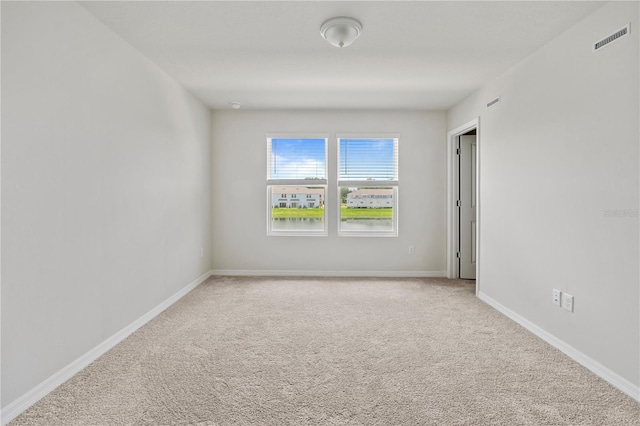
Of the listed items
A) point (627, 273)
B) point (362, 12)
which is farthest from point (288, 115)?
point (627, 273)

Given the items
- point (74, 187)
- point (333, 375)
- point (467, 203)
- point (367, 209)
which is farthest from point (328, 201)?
point (74, 187)

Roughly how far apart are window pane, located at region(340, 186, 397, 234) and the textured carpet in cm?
173

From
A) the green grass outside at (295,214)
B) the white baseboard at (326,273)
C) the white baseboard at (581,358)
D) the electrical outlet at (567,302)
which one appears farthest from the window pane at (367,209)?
the electrical outlet at (567,302)

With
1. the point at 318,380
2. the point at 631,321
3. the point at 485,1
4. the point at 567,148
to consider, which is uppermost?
the point at 485,1

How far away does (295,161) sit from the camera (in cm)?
470

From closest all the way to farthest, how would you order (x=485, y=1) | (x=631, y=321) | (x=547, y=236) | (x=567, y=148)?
(x=631, y=321) → (x=485, y=1) → (x=567, y=148) → (x=547, y=236)

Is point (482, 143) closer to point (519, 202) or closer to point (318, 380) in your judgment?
point (519, 202)

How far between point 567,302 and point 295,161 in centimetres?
363

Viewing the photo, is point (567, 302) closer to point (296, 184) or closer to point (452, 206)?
point (452, 206)

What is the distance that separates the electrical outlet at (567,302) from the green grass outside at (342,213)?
256cm

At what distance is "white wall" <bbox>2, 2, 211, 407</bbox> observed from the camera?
165cm

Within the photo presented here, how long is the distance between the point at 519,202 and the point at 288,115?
326 cm

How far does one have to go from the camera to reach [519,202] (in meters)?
2.94

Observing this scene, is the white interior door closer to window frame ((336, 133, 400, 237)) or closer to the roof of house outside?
window frame ((336, 133, 400, 237))
